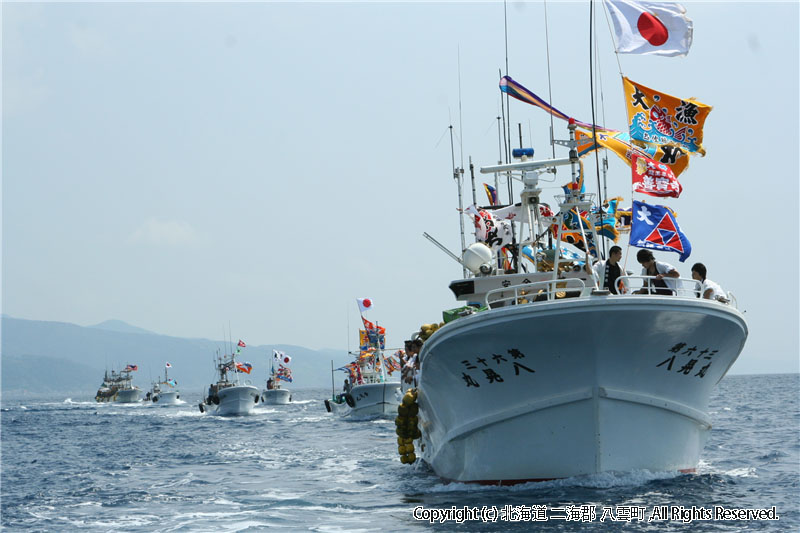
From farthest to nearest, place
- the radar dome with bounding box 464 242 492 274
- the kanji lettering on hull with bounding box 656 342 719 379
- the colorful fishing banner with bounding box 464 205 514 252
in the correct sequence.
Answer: the colorful fishing banner with bounding box 464 205 514 252, the radar dome with bounding box 464 242 492 274, the kanji lettering on hull with bounding box 656 342 719 379

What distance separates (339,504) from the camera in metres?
15.6

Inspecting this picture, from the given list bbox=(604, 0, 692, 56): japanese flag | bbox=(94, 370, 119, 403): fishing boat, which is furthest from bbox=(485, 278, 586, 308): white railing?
bbox=(94, 370, 119, 403): fishing boat

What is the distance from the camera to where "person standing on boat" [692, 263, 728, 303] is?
1452 centimetres

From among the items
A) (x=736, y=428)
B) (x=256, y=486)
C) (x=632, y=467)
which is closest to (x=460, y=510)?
(x=632, y=467)

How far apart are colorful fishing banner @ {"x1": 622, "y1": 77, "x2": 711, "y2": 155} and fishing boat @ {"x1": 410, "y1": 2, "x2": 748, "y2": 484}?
→ 0.15 ft

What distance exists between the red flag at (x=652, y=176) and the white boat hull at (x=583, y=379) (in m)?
2.07

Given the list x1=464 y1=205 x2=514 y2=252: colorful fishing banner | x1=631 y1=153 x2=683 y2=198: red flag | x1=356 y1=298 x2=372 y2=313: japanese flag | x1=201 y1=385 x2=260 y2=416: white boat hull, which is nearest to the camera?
x1=631 y1=153 x2=683 y2=198: red flag

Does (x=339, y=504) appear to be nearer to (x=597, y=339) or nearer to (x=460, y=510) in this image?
(x=460, y=510)

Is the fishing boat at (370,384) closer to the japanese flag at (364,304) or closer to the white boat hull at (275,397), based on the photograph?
the japanese flag at (364,304)

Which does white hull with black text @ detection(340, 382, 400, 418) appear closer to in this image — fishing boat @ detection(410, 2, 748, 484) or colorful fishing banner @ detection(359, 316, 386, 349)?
colorful fishing banner @ detection(359, 316, 386, 349)

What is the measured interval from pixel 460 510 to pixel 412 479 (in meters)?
5.60

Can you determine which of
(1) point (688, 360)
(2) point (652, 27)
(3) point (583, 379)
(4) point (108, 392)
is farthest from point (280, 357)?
(4) point (108, 392)

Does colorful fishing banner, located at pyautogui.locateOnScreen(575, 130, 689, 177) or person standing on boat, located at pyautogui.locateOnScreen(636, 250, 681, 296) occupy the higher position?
colorful fishing banner, located at pyautogui.locateOnScreen(575, 130, 689, 177)

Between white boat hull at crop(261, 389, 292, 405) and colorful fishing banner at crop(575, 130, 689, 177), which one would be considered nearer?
colorful fishing banner at crop(575, 130, 689, 177)
